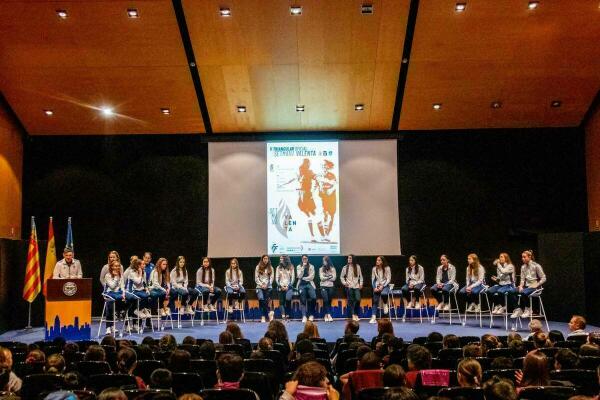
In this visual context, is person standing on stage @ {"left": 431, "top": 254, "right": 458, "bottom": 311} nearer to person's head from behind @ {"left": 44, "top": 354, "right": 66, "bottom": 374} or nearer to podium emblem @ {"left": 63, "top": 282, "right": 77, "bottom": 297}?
podium emblem @ {"left": 63, "top": 282, "right": 77, "bottom": 297}

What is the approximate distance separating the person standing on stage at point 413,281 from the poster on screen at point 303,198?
1.91 metres

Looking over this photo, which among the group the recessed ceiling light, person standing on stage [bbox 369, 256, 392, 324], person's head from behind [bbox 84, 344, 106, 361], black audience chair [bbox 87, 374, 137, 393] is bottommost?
black audience chair [bbox 87, 374, 137, 393]

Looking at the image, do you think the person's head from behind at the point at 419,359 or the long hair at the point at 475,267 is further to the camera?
the long hair at the point at 475,267

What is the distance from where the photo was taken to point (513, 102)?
12984mm

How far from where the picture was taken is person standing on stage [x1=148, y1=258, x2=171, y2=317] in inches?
428

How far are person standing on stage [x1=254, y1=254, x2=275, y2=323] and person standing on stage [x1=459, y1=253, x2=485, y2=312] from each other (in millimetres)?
3893

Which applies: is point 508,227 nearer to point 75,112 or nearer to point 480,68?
point 480,68

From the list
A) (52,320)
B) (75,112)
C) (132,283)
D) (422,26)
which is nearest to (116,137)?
(75,112)

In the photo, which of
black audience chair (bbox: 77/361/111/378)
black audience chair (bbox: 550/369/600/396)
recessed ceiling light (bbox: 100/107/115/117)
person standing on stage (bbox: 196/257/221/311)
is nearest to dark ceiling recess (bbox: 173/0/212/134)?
recessed ceiling light (bbox: 100/107/115/117)

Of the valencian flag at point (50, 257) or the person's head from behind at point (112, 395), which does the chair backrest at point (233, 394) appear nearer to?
the person's head from behind at point (112, 395)

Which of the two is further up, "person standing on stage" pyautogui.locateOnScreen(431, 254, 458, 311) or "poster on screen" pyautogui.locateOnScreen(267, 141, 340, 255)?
"poster on screen" pyautogui.locateOnScreen(267, 141, 340, 255)

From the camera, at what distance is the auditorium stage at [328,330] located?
9969mm

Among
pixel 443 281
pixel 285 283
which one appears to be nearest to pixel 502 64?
pixel 443 281

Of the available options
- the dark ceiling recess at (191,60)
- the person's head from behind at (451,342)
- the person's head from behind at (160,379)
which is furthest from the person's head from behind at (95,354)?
the dark ceiling recess at (191,60)
